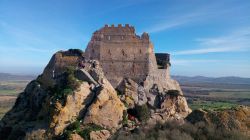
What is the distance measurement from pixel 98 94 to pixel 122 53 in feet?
31.6

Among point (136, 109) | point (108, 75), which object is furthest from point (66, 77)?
point (136, 109)

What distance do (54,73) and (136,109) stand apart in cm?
1323

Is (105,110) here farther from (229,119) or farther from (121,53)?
(229,119)

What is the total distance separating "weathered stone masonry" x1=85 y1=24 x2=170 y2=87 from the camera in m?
47.7

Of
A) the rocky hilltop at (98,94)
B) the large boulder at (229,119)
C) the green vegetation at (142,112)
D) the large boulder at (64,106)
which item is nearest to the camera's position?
the large boulder at (229,119)

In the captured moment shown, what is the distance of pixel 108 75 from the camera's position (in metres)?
47.5

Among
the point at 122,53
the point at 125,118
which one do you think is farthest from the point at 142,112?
the point at 122,53

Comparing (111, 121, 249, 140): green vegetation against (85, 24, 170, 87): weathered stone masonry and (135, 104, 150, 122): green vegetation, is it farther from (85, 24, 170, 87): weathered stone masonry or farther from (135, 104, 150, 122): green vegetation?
(85, 24, 170, 87): weathered stone masonry

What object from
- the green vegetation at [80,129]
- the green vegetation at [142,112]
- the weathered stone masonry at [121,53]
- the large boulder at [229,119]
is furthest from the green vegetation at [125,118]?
the large boulder at [229,119]

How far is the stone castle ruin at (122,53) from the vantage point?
47.7 meters

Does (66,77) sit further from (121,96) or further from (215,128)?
(215,128)

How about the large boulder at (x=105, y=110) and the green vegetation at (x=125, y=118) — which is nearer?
the large boulder at (x=105, y=110)

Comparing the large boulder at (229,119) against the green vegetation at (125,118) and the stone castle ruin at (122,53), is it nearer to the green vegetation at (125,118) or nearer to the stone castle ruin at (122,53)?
the green vegetation at (125,118)

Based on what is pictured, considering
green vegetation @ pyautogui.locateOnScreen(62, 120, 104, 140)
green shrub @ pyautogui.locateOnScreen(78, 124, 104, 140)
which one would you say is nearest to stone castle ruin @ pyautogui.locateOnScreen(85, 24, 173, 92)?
green shrub @ pyautogui.locateOnScreen(78, 124, 104, 140)
